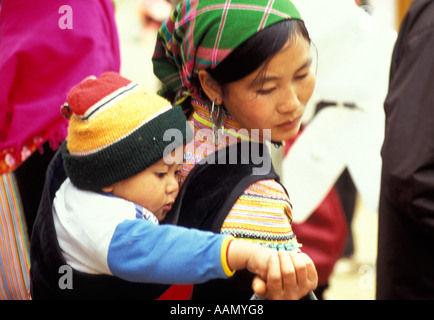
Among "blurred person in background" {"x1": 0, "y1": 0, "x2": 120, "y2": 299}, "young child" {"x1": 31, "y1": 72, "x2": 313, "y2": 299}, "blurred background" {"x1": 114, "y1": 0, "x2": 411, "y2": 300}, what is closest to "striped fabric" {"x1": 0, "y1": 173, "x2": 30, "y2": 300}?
"blurred person in background" {"x1": 0, "y1": 0, "x2": 120, "y2": 299}

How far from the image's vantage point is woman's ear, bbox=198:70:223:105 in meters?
1.32

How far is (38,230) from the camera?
4.31ft

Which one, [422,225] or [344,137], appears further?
[344,137]

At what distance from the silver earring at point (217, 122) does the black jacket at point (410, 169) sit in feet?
1.69

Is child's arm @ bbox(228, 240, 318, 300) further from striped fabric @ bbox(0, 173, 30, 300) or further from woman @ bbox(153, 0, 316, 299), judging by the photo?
striped fabric @ bbox(0, 173, 30, 300)

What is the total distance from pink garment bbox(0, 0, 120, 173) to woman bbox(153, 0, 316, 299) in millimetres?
528

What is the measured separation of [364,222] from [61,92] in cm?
350

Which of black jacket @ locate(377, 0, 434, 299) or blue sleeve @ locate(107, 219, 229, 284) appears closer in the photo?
blue sleeve @ locate(107, 219, 229, 284)

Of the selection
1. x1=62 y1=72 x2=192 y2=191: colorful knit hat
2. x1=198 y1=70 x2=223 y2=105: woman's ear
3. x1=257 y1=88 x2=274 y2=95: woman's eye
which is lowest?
x1=62 y1=72 x2=192 y2=191: colorful knit hat

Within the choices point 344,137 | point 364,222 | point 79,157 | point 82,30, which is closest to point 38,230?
point 79,157

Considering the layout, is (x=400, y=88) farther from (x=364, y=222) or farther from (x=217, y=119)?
(x=364, y=222)

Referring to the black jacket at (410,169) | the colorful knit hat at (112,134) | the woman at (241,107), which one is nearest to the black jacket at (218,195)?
the woman at (241,107)

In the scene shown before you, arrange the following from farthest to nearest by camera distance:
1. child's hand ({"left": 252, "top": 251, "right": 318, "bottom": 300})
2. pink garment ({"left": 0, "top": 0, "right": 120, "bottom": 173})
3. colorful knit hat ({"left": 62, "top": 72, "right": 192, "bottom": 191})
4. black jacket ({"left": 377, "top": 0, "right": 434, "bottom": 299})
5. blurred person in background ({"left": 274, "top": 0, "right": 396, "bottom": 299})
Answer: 1. blurred person in background ({"left": 274, "top": 0, "right": 396, "bottom": 299})
2. pink garment ({"left": 0, "top": 0, "right": 120, "bottom": 173})
3. black jacket ({"left": 377, "top": 0, "right": 434, "bottom": 299})
4. colorful knit hat ({"left": 62, "top": 72, "right": 192, "bottom": 191})
5. child's hand ({"left": 252, "top": 251, "right": 318, "bottom": 300})

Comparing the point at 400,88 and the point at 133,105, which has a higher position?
the point at 400,88
